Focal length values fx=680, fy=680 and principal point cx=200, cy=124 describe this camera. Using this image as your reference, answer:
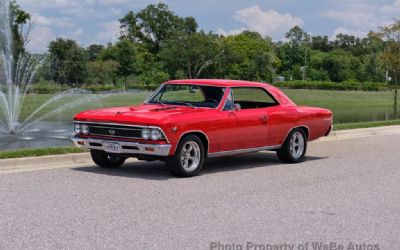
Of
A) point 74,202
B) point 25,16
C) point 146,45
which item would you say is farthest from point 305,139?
point 146,45

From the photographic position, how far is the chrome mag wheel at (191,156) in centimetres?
1007

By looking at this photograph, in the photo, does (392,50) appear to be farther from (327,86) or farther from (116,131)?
(327,86)

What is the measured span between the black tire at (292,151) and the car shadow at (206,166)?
0.18 m

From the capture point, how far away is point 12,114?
22219mm

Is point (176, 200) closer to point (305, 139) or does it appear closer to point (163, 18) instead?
point (305, 139)

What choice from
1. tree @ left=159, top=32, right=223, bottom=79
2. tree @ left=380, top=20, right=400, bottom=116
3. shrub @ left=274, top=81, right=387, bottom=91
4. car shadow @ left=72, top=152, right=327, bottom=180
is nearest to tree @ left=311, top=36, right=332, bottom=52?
shrub @ left=274, top=81, right=387, bottom=91

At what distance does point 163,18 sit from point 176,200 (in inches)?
4648

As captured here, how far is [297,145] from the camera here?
12.2m

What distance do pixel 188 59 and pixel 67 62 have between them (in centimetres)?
1474

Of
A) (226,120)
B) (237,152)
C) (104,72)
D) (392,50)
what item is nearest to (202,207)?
(226,120)

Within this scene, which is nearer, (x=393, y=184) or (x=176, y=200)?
(x=176, y=200)

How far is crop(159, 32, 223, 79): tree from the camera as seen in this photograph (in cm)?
7044

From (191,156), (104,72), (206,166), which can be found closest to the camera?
(191,156)

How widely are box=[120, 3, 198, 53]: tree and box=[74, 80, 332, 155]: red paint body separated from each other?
110194mm
